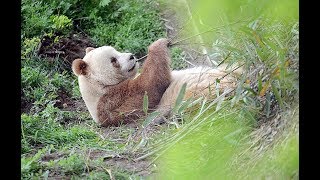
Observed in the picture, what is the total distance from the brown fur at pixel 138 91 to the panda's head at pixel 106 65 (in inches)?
1.8

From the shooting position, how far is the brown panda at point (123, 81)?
9.03 ft

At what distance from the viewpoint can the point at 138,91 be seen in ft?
9.33

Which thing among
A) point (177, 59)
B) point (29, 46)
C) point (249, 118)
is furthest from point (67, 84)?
point (249, 118)

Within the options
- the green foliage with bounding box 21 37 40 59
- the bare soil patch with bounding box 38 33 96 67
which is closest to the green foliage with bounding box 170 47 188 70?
the bare soil patch with bounding box 38 33 96 67

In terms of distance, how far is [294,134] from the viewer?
1.72 meters

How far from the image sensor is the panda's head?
111 inches

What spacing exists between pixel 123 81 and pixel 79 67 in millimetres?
253

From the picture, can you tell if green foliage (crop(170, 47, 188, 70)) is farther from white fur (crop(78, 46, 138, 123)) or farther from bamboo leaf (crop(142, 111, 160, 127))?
bamboo leaf (crop(142, 111, 160, 127))

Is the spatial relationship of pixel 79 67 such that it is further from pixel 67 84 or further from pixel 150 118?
pixel 150 118

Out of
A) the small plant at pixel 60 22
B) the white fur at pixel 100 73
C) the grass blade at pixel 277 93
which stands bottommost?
the grass blade at pixel 277 93

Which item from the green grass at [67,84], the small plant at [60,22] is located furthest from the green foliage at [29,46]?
the small plant at [60,22]

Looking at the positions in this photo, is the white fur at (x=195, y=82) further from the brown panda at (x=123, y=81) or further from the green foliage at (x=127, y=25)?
the green foliage at (x=127, y=25)
